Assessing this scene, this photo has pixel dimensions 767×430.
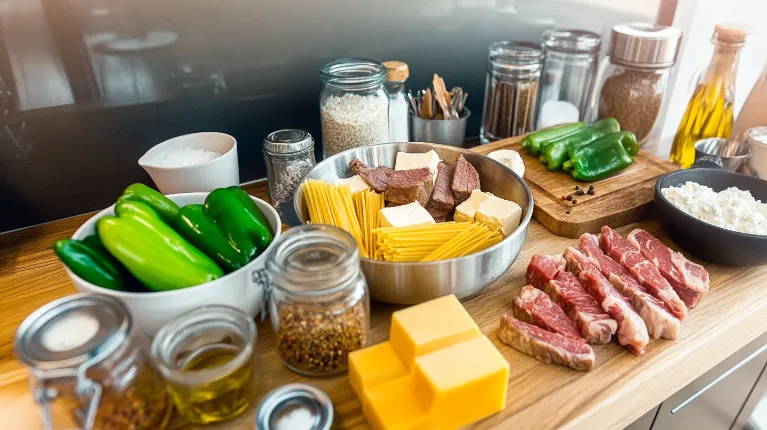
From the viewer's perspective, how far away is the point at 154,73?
1180 millimetres

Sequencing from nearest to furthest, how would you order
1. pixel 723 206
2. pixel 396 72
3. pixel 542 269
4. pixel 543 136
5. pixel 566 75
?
pixel 542 269
pixel 723 206
pixel 396 72
pixel 543 136
pixel 566 75

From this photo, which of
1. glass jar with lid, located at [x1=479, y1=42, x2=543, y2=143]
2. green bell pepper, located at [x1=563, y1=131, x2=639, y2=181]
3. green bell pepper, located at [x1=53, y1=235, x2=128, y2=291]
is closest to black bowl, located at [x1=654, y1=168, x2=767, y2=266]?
green bell pepper, located at [x1=563, y1=131, x2=639, y2=181]

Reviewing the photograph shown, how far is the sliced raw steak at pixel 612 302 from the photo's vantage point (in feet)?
2.79

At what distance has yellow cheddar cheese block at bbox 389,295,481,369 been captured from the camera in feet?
2.37

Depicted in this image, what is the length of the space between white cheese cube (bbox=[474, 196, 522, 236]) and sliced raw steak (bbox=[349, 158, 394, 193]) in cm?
23

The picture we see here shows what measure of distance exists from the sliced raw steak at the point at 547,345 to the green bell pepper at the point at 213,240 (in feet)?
1.53

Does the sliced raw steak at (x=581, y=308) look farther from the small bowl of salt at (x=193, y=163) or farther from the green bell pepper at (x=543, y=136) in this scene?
the small bowl of salt at (x=193, y=163)

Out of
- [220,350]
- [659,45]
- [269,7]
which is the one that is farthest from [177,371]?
[659,45]

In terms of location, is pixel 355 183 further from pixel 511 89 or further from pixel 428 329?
pixel 511 89

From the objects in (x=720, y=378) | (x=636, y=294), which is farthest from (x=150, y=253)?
(x=720, y=378)

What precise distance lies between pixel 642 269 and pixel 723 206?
261 mm

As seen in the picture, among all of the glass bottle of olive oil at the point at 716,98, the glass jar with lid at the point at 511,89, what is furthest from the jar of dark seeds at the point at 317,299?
the glass bottle of olive oil at the point at 716,98

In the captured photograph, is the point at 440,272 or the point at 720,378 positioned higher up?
the point at 440,272

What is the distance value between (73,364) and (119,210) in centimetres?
27
